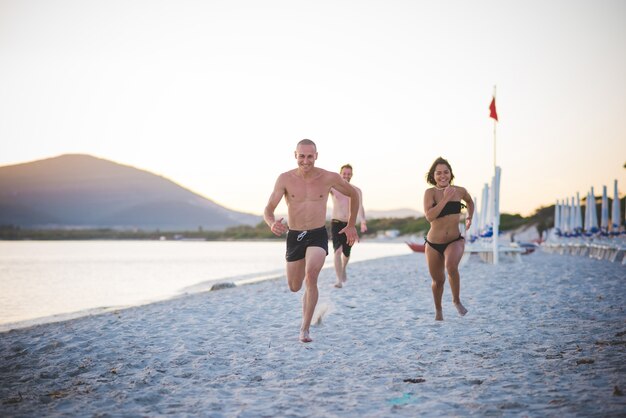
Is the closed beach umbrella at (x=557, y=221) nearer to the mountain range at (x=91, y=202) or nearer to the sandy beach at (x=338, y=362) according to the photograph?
the sandy beach at (x=338, y=362)

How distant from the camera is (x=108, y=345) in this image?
590cm

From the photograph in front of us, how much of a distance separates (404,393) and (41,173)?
192866 millimetres

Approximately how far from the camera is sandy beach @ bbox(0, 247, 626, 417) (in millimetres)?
3498

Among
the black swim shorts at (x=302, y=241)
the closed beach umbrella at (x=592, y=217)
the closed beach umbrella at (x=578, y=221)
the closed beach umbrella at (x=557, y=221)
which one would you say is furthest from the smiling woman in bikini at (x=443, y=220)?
the closed beach umbrella at (x=557, y=221)

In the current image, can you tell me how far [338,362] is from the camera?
4.76 meters

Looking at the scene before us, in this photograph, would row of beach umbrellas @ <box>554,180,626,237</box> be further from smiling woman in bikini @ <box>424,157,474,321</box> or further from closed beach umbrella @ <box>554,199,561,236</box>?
smiling woman in bikini @ <box>424,157,474,321</box>

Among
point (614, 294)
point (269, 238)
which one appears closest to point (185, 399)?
point (614, 294)

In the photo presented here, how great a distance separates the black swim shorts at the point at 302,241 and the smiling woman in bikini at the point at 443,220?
1.54 m

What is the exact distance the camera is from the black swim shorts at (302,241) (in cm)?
555

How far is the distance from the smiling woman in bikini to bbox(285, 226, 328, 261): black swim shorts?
1541 mm

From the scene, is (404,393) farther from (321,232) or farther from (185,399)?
(321,232)

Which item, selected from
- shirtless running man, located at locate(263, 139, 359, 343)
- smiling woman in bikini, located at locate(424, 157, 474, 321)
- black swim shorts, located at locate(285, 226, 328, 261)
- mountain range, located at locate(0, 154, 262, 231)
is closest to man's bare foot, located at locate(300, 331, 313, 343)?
shirtless running man, located at locate(263, 139, 359, 343)

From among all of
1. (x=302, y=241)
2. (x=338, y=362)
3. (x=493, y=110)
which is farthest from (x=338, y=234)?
(x=493, y=110)

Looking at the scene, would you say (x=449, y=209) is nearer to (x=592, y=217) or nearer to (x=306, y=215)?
(x=306, y=215)
